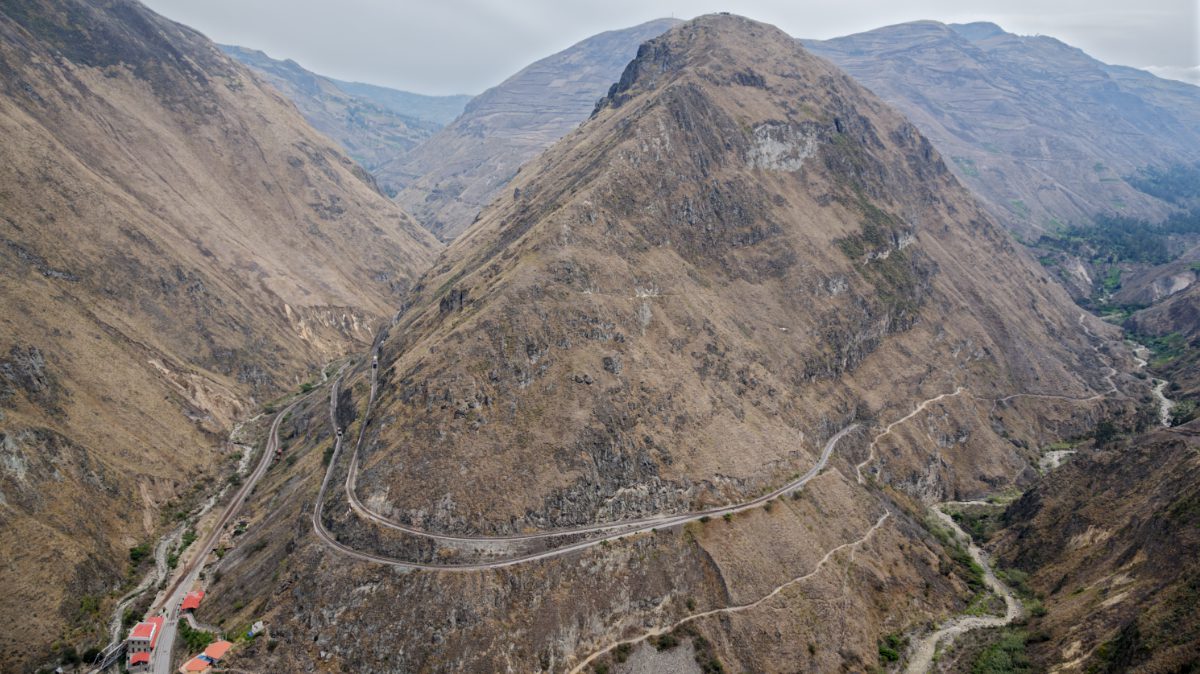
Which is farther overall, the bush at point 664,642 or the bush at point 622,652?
the bush at point 664,642

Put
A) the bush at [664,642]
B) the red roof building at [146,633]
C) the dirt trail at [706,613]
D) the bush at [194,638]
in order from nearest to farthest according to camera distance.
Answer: the bush at [194,638] → the red roof building at [146,633] → the dirt trail at [706,613] → the bush at [664,642]

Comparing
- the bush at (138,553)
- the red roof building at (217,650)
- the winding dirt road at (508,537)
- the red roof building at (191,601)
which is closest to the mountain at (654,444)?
the winding dirt road at (508,537)

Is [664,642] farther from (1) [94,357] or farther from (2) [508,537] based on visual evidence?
(1) [94,357]

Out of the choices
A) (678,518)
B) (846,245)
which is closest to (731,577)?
(678,518)

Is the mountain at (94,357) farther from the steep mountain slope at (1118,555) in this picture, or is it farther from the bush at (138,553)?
the steep mountain slope at (1118,555)

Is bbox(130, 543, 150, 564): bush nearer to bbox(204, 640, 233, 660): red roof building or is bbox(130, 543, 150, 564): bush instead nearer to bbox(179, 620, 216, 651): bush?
bbox(179, 620, 216, 651): bush

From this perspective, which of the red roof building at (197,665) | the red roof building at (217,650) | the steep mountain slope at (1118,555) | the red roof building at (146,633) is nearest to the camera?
the steep mountain slope at (1118,555)

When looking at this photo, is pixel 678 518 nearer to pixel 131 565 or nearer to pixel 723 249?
pixel 723 249

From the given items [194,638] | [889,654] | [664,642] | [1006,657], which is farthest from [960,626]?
[194,638]

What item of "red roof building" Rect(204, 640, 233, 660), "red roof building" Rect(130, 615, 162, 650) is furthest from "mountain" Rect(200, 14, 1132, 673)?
"red roof building" Rect(130, 615, 162, 650)
